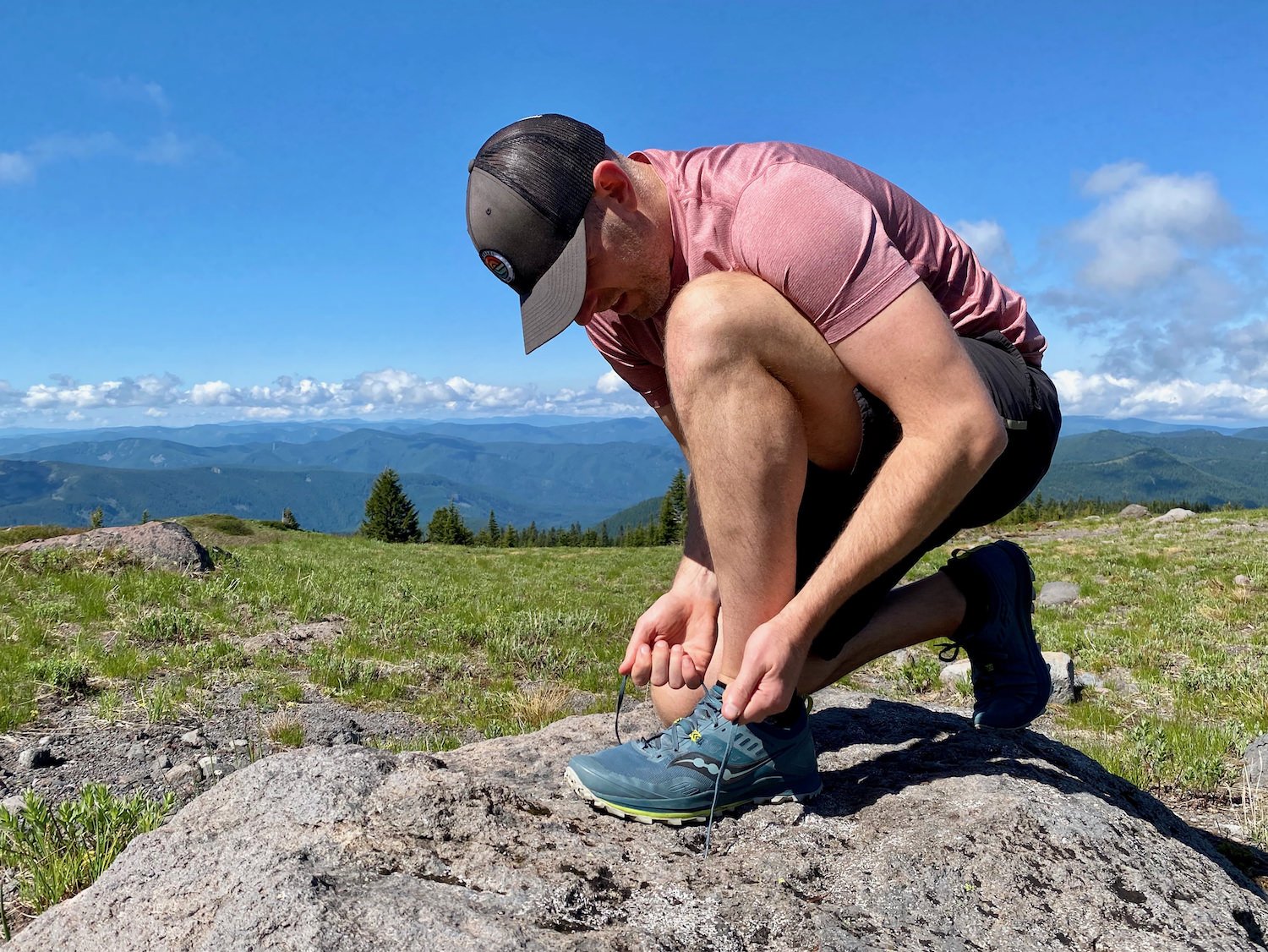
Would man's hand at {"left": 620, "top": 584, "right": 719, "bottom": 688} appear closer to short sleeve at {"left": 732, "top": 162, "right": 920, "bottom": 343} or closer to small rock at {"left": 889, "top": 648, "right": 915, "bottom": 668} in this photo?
short sleeve at {"left": 732, "top": 162, "right": 920, "bottom": 343}

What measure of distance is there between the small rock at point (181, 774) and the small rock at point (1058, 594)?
34.7 ft

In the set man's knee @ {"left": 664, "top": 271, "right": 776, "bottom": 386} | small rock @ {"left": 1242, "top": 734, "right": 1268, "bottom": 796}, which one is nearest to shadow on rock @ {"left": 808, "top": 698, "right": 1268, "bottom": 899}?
small rock @ {"left": 1242, "top": 734, "right": 1268, "bottom": 796}

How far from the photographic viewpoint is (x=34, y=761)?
358cm

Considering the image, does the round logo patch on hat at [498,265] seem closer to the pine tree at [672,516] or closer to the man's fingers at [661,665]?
the man's fingers at [661,665]

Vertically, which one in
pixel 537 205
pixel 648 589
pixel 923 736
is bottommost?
pixel 648 589

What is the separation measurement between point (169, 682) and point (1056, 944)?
4.95 metres

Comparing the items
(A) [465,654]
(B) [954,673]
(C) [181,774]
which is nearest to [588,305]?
(C) [181,774]

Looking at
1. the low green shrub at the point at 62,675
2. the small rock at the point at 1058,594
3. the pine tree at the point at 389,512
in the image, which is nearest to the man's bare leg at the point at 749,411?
the low green shrub at the point at 62,675

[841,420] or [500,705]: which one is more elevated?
[841,420]

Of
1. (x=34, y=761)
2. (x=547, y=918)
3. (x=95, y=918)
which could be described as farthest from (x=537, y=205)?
(x=34, y=761)

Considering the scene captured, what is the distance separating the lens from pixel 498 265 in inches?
101

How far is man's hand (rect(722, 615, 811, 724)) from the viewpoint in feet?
6.98

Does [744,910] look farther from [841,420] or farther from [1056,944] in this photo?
[841,420]

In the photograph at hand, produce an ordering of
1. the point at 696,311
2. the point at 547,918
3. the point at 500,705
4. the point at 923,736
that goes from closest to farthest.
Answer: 1. the point at 547,918
2. the point at 696,311
3. the point at 923,736
4. the point at 500,705
